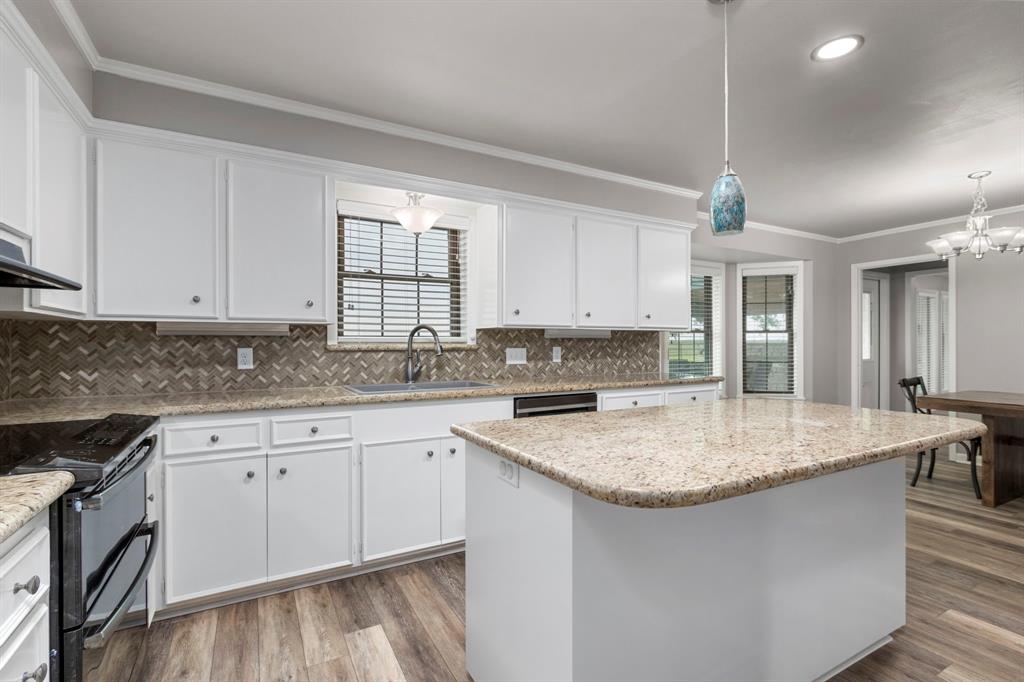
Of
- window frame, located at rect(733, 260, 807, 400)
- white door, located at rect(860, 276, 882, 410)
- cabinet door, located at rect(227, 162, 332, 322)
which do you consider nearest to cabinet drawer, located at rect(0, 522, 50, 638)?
cabinet door, located at rect(227, 162, 332, 322)

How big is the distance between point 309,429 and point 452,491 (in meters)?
0.88

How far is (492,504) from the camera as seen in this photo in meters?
1.57

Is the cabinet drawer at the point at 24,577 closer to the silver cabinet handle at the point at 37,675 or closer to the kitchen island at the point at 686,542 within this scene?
the silver cabinet handle at the point at 37,675

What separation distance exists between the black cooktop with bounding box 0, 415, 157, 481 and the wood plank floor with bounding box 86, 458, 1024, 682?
0.55 meters

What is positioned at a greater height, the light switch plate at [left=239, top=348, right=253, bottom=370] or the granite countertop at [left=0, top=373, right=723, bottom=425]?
the light switch plate at [left=239, top=348, right=253, bottom=370]

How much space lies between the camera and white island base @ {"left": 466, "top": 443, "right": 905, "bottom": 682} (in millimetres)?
1234

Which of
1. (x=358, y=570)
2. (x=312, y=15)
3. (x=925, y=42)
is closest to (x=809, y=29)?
(x=925, y=42)

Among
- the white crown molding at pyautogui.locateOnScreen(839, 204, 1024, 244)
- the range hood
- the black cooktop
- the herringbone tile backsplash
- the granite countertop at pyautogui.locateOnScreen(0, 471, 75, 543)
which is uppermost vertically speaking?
the white crown molding at pyautogui.locateOnScreen(839, 204, 1024, 244)

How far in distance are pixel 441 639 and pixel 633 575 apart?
1157 millimetres

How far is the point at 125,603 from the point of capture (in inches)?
61.5

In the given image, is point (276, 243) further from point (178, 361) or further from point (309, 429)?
point (309, 429)

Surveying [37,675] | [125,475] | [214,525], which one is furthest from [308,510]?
[37,675]

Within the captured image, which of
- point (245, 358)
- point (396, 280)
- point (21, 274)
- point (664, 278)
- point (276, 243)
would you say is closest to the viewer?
point (21, 274)

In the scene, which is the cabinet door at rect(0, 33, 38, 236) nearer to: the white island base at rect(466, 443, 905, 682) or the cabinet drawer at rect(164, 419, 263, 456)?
the cabinet drawer at rect(164, 419, 263, 456)
